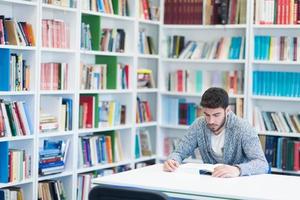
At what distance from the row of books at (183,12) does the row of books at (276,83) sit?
3.07 feet

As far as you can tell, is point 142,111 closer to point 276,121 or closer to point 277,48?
point 276,121

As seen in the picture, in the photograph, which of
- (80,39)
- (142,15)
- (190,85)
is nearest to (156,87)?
(190,85)

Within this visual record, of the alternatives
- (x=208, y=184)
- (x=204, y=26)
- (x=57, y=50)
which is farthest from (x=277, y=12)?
(x=208, y=184)

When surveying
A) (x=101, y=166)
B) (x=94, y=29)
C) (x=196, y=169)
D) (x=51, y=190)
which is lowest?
(x=51, y=190)

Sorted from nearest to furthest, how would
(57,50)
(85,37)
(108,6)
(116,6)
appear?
(57,50) < (85,37) < (108,6) < (116,6)

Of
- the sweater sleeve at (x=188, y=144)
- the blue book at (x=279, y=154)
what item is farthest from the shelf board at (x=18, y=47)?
the blue book at (x=279, y=154)

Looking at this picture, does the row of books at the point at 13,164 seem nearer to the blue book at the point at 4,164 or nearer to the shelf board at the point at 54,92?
the blue book at the point at 4,164

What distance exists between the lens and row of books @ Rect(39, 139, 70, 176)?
17.2 ft

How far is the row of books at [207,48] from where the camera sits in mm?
6449

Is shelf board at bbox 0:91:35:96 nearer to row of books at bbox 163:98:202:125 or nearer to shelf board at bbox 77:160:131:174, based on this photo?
shelf board at bbox 77:160:131:174

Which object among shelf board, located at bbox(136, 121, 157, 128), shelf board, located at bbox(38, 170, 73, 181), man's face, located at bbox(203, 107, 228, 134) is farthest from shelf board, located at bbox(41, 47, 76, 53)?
man's face, located at bbox(203, 107, 228, 134)

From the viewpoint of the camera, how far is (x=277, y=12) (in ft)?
20.2

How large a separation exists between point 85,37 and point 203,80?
5.15ft

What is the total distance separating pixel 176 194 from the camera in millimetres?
3604
